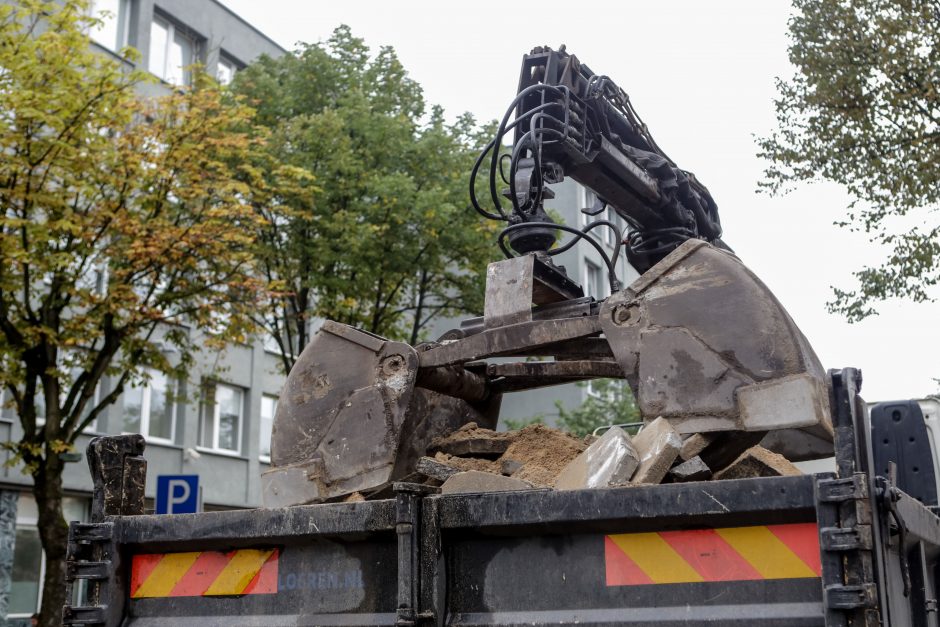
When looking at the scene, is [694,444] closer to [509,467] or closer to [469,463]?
[509,467]

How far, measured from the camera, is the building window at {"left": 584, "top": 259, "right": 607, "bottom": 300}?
3306 cm

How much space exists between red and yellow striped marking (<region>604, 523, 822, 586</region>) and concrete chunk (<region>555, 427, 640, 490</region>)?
16.3 inches

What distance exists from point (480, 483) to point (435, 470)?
0.49 meters

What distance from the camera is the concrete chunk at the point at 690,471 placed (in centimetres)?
328

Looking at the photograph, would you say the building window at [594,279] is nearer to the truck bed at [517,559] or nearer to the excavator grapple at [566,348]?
the excavator grapple at [566,348]

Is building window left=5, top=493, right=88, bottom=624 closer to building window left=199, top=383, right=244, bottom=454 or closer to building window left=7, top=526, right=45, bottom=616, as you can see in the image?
building window left=7, top=526, right=45, bottom=616

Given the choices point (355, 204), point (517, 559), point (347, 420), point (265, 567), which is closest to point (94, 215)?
point (355, 204)

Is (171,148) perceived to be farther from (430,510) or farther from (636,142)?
(430,510)

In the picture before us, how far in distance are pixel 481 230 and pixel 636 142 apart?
1260 cm

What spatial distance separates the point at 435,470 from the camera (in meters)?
3.77

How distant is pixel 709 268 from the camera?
3.72m

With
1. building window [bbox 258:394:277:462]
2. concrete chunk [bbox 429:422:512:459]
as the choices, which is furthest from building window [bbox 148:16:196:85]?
concrete chunk [bbox 429:422:512:459]

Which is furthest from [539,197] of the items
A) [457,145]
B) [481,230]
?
[457,145]

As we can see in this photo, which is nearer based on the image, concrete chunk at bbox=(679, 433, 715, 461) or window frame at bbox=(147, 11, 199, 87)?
concrete chunk at bbox=(679, 433, 715, 461)
